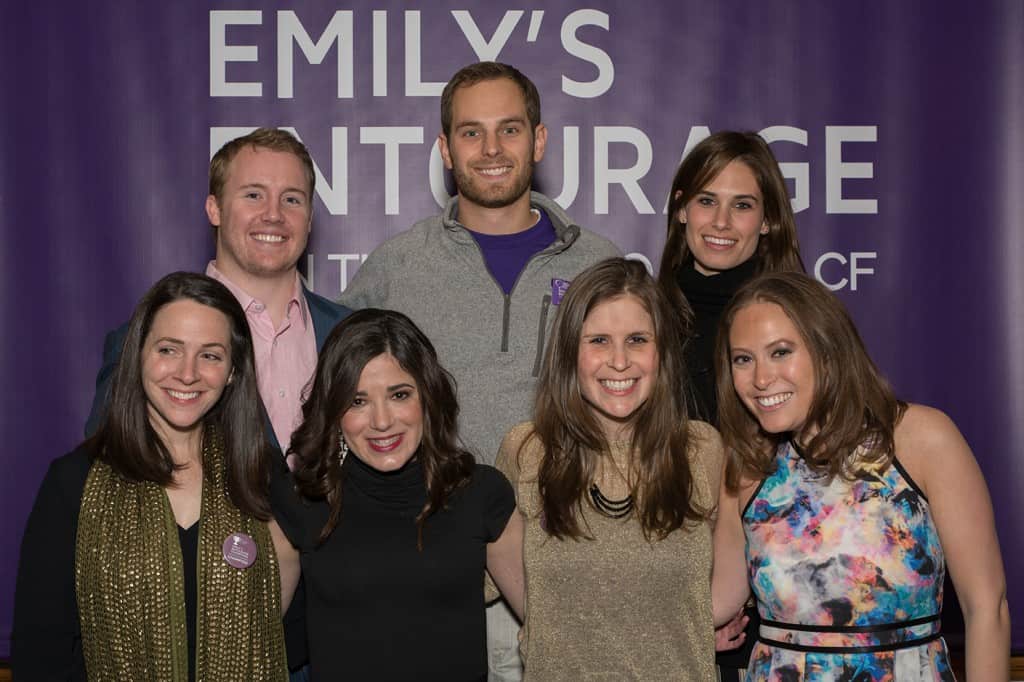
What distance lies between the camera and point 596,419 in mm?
2465

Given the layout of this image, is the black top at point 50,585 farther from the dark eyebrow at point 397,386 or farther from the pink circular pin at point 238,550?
the dark eyebrow at point 397,386

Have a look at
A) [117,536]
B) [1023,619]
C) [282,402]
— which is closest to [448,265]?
[282,402]

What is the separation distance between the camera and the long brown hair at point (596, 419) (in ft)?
7.70

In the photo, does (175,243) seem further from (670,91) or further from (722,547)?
(722,547)

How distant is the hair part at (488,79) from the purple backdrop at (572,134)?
3.05 feet

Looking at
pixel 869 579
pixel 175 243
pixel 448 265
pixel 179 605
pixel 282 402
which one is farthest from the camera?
pixel 175 243

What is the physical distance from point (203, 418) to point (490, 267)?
3.12 ft

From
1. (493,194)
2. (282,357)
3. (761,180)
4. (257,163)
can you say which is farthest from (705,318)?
(257,163)

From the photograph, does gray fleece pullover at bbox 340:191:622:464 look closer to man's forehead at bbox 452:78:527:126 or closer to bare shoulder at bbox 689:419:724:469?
man's forehead at bbox 452:78:527:126

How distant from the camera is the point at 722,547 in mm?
2395

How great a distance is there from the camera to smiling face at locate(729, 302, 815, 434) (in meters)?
2.20

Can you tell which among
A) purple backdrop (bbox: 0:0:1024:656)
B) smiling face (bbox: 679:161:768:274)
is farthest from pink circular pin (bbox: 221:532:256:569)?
purple backdrop (bbox: 0:0:1024:656)

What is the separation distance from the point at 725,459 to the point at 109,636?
1419 mm

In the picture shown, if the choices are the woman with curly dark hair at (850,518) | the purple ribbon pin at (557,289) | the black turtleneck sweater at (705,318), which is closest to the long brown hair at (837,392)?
the woman with curly dark hair at (850,518)
